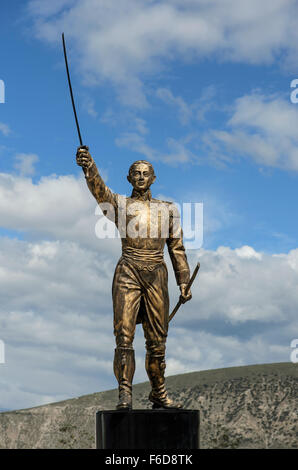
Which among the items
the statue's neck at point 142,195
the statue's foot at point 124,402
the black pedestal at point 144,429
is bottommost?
the black pedestal at point 144,429

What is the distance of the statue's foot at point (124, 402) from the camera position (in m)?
10.6

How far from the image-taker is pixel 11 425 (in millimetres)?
59656

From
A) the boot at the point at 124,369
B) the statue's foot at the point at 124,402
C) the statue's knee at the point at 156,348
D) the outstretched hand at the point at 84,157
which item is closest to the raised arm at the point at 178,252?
the statue's knee at the point at 156,348

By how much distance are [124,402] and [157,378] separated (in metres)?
1.01

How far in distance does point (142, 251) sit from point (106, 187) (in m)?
1.21

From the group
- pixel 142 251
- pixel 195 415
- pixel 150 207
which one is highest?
pixel 150 207

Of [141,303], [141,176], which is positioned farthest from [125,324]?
[141,176]

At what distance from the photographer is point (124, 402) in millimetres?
10664

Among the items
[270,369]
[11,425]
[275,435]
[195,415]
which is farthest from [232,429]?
[195,415]

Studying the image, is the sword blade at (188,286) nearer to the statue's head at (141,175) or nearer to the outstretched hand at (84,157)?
the statue's head at (141,175)

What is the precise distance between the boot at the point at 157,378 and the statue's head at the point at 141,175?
9.27ft
